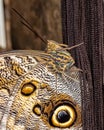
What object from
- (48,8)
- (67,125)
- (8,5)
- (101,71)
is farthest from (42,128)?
(8,5)

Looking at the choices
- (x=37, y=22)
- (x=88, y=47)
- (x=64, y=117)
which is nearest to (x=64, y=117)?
(x=64, y=117)

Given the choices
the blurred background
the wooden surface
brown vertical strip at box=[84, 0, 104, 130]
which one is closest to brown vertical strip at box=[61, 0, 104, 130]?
brown vertical strip at box=[84, 0, 104, 130]

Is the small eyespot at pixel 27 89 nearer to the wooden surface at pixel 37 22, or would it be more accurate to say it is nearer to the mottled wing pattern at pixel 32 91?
the mottled wing pattern at pixel 32 91

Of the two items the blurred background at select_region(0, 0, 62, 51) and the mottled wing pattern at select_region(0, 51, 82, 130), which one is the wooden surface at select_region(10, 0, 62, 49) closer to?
the blurred background at select_region(0, 0, 62, 51)

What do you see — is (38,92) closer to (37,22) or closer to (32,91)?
(32,91)

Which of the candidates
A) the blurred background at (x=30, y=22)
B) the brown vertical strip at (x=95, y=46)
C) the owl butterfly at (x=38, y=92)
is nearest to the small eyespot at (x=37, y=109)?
the owl butterfly at (x=38, y=92)

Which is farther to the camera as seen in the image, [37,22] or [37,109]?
[37,22]

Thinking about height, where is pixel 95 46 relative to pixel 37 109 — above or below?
above

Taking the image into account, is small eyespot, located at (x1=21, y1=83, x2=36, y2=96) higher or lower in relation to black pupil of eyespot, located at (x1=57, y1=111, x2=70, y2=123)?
higher

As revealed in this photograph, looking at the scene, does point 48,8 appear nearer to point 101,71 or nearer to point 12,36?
point 12,36
